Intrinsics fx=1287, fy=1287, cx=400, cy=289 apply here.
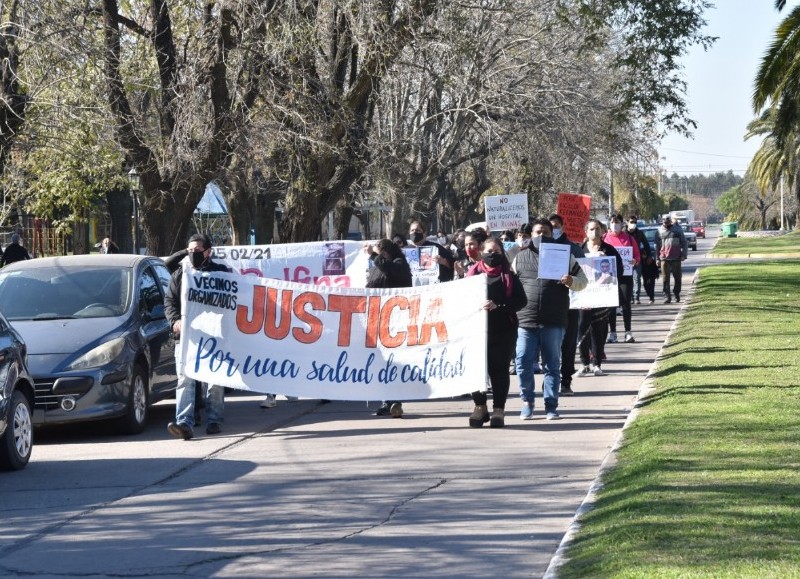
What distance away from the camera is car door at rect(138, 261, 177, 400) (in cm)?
1313

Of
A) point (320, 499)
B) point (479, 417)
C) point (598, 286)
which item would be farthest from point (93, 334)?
point (598, 286)

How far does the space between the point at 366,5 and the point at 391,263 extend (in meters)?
7.56

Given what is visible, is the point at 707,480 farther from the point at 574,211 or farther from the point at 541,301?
the point at 574,211

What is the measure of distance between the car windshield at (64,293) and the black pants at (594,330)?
6.10 meters

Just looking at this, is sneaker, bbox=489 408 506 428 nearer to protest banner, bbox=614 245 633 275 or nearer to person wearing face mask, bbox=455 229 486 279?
person wearing face mask, bbox=455 229 486 279

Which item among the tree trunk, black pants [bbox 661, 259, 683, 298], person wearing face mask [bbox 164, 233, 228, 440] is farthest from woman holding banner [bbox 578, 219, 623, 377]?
the tree trunk

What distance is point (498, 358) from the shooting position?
1245cm

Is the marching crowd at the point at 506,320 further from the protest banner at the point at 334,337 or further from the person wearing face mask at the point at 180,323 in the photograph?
the protest banner at the point at 334,337

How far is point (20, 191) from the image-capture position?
21594 millimetres

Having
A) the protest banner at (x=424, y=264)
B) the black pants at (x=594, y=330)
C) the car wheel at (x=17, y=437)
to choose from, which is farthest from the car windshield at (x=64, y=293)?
the black pants at (x=594, y=330)

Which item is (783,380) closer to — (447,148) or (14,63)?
(14,63)

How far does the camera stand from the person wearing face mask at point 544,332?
1261 centimetres

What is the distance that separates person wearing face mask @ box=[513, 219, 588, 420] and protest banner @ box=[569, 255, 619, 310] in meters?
3.05

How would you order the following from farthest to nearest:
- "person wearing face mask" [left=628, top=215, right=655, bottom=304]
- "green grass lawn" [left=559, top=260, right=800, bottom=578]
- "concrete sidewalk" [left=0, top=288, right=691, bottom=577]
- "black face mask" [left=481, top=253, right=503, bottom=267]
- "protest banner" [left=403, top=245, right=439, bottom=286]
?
1. "person wearing face mask" [left=628, top=215, right=655, bottom=304]
2. "protest banner" [left=403, top=245, right=439, bottom=286]
3. "black face mask" [left=481, top=253, right=503, bottom=267]
4. "concrete sidewalk" [left=0, top=288, right=691, bottom=577]
5. "green grass lawn" [left=559, top=260, right=800, bottom=578]
